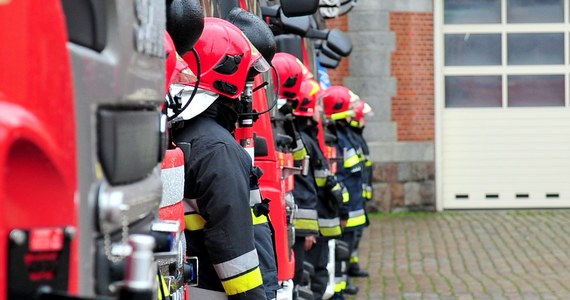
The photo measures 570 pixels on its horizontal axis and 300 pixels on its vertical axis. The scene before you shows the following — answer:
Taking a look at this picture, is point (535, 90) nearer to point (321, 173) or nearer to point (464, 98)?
point (464, 98)

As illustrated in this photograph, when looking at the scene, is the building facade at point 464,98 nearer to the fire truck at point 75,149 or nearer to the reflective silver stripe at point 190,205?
the reflective silver stripe at point 190,205

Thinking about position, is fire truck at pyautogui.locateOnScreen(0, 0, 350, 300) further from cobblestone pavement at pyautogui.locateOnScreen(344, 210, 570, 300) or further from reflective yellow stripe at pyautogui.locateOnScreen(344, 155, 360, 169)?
reflective yellow stripe at pyautogui.locateOnScreen(344, 155, 360, 169)

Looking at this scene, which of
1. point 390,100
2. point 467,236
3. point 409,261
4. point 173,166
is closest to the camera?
point 173,166

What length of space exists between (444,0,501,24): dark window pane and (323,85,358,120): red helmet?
8543mm

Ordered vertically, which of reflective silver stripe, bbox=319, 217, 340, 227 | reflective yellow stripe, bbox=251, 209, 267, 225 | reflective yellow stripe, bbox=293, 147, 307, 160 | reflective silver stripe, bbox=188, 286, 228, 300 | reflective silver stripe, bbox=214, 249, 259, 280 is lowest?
reflective silver stripe, bbox=319, 217, 340, 227

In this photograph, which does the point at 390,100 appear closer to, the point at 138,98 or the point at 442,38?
the point at 442,38

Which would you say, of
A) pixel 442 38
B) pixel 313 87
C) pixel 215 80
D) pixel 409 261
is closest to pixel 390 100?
pixel 442 38

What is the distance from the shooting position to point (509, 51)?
75.8 feet

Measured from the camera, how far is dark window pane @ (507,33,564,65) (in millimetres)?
23031

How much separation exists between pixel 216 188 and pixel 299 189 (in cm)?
443

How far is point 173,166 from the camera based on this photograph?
402cm

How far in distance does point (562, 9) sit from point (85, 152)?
2155cm

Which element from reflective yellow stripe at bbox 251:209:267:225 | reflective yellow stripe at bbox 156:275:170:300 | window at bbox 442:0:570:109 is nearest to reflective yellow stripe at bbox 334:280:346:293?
reflective yellow stripe at bbox 251:209:267:225

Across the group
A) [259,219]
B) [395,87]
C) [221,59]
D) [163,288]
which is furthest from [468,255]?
[163,288]
